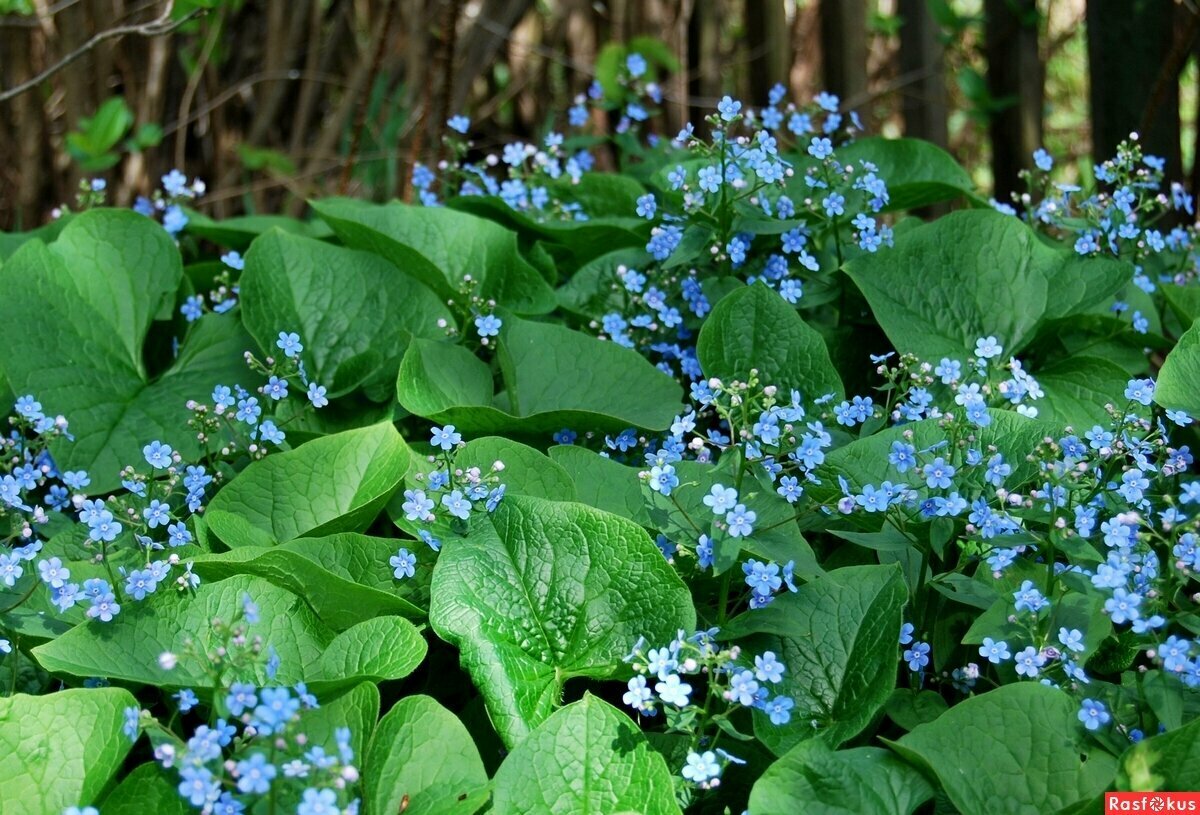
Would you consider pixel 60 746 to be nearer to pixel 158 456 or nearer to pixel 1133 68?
pixel 158 456

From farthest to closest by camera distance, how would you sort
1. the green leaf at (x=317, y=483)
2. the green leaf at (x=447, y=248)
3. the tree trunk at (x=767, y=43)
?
the tree trunk at (x=767, y=43) → the green leaf at (x=447, y=248) → the green leaf at (x=317, y=483)

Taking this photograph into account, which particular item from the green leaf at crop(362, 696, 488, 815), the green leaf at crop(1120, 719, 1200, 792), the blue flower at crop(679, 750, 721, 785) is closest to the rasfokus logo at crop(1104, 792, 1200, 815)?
the green leaf at crop(1120, 719, 1200, 792)

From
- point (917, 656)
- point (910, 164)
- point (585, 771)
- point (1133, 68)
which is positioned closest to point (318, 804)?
point (585, 771)

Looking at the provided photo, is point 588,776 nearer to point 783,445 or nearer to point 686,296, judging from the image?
point 783,445

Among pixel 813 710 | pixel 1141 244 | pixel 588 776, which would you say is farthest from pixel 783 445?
pixel 1141 244

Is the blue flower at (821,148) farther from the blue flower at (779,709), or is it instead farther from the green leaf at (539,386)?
the blue flower at (779,709)

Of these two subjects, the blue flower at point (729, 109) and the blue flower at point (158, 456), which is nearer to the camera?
the blue flower at point (158, 456)

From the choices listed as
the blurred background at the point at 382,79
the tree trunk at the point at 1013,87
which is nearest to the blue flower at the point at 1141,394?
the blurred background at the point at 382,79
